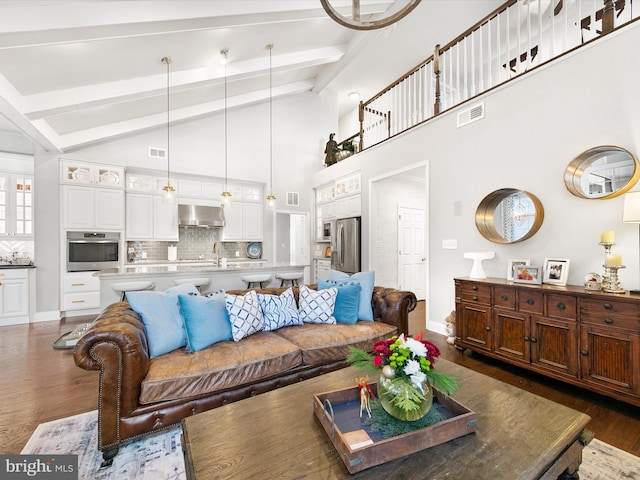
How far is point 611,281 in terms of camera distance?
2365 millimetres

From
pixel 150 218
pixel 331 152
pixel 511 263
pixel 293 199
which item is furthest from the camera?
pixel 293 199

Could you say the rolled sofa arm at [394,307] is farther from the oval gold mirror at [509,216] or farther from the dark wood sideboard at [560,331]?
the oval gold mirror at [509,216]

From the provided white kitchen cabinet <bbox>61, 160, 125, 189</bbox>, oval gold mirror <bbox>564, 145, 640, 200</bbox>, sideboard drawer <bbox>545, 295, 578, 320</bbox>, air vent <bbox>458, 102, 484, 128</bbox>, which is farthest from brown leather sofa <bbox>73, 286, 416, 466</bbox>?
white kitchen cabinet <bbox>61, 160, 125, 189</bbox>

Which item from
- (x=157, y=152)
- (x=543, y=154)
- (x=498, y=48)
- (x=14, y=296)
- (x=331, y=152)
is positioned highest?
(x=498, y=48)

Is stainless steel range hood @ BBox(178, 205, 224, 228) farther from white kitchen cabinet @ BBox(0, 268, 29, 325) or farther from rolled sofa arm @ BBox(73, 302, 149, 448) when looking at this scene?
rolled sofa arm @ BBox(73, 302, 149, 448)

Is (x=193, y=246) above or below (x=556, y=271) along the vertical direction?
above

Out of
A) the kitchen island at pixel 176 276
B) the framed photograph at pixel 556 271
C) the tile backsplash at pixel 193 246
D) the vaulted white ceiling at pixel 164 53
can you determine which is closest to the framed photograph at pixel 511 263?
the framed photograph at pixel 556 271

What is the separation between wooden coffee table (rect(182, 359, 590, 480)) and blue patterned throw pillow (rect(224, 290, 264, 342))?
96cm

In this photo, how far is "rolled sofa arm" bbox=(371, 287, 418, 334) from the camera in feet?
9.70

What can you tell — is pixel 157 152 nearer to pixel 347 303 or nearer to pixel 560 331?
pixel 347 303

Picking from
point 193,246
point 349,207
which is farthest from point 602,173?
point 193,246

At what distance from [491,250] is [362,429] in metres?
3.13

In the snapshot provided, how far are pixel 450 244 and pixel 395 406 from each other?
332 cm

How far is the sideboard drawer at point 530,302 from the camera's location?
2.68 m
